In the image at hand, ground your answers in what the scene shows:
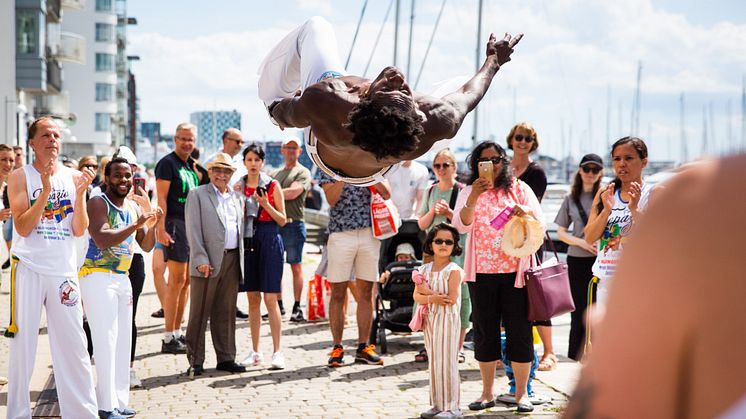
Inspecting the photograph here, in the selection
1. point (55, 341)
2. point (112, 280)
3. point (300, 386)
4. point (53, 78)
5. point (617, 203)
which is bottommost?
point (300, 386)

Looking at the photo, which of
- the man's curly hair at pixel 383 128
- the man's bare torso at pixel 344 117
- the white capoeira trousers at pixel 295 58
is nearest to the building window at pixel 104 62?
the white capoeira trousers at pixel 295 58

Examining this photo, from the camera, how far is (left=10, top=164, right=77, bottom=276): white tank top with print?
20.0 feet

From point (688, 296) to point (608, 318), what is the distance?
0.25 feet

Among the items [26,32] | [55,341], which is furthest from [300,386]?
[26,32]

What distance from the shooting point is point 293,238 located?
438 inches

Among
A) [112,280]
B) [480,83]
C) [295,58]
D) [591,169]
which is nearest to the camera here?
[480,83]

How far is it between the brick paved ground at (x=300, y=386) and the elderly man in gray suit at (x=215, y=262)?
0.94ft

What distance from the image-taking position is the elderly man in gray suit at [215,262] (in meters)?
8.29

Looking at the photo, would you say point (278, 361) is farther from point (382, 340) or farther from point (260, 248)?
point (382, 340)

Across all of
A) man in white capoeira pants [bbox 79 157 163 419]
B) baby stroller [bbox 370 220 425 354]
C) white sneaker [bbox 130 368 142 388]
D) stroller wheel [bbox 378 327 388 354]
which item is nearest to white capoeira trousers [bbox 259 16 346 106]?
man in white capoeira pants [bbox 79 157 163 419]

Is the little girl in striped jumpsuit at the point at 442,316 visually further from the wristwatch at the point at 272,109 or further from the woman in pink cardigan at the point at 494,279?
the wristwatch at the point at 272,109

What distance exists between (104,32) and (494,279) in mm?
84714

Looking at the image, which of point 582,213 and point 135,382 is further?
point 582,213

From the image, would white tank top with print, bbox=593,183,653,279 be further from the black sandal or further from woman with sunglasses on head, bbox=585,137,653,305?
the black sandal
